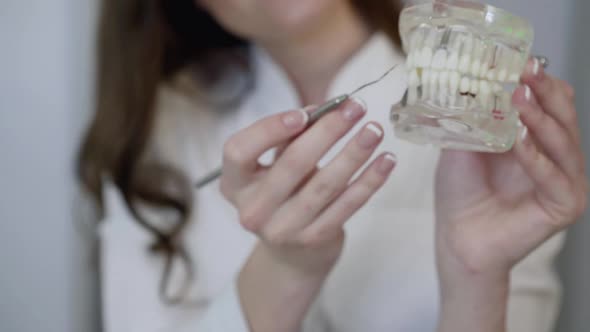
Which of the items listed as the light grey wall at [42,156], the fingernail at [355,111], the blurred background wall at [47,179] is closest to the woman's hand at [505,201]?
the fingernail at [355,111]

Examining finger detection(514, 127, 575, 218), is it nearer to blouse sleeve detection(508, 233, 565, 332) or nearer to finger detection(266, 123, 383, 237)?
finger detection(266, 123, 383, 237)

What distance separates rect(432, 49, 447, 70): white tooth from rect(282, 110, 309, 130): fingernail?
0.35ft

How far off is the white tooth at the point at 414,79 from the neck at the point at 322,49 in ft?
1.01

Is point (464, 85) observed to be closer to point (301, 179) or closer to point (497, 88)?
point (497, 88)

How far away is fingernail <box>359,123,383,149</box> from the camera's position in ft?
1.44

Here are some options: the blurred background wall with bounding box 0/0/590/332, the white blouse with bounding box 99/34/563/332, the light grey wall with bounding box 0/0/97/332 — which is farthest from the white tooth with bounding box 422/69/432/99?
the light grey wall with bounding box 0/0/97/332

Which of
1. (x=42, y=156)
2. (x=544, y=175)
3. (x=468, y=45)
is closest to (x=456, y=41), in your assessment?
(x=468, y=45)

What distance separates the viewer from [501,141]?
420 mm

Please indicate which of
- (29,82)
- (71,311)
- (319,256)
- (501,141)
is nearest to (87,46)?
(29,82)

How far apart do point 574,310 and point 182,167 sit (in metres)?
0.57

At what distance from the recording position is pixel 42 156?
948mm

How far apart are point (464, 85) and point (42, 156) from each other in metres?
0.74

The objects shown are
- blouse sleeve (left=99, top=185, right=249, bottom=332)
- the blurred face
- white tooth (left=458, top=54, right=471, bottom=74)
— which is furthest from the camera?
blouse sleeve (left=99, top=185, right=249, bottom=332)

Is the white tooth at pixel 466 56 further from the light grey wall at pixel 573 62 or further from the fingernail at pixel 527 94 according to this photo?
the light grey wall at pixel 573 62
